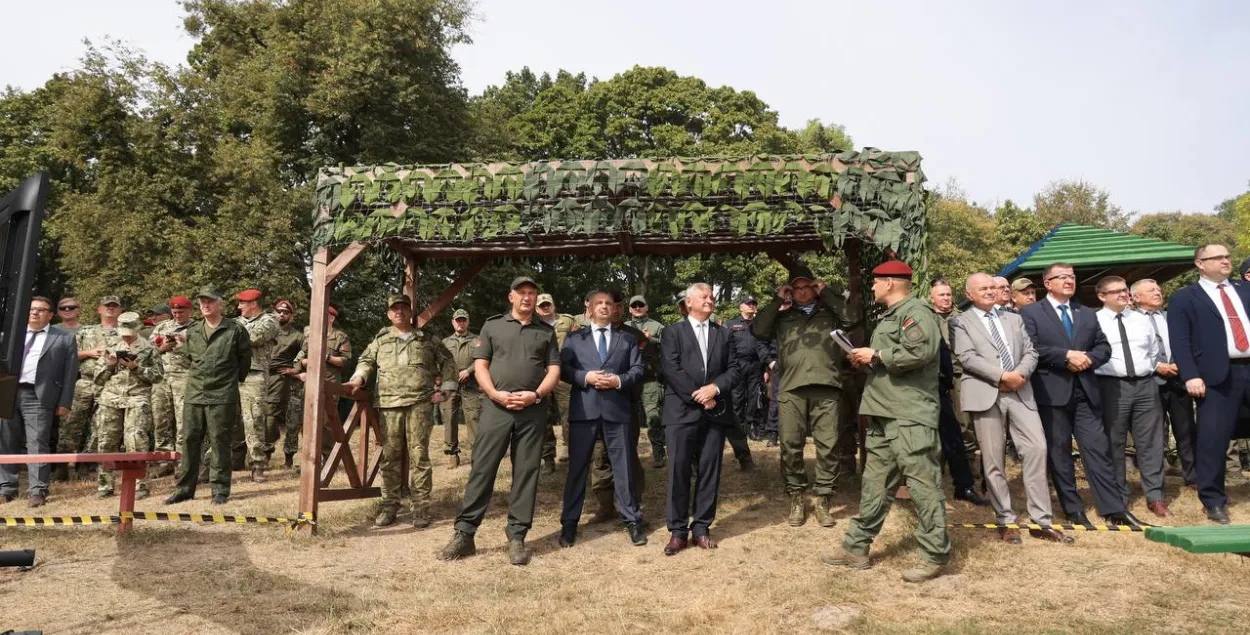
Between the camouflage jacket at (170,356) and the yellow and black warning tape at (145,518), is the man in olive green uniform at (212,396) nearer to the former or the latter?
the camouflage jacket at (170,356)

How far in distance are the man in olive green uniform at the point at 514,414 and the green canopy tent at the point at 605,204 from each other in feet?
2.36

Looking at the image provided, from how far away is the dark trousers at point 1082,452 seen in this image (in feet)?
19.4

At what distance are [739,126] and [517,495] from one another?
83.0 feet

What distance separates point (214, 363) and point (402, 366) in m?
2.24

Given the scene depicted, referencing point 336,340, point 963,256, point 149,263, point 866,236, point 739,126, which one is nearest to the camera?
point 866,236

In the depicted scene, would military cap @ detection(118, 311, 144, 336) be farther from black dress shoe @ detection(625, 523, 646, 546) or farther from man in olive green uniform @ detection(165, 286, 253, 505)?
black dress shoe @ detection(625, 523, 646, 546)

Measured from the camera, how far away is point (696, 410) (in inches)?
235

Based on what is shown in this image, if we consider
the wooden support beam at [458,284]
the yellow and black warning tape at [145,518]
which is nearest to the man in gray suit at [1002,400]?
the wooden support beam at [458,284]

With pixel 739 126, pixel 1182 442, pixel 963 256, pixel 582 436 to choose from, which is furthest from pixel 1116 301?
pixel 963 256

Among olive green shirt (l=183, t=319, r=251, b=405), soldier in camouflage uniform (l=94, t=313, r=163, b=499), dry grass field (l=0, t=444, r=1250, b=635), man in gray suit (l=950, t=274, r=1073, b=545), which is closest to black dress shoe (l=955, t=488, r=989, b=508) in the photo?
dry grass field (l=0, t=444, r=1250, b=635)

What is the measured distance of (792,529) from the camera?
6402 millimetres

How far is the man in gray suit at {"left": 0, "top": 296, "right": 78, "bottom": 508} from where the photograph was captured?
7688mm

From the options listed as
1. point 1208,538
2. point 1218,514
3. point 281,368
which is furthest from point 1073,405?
point 281,368

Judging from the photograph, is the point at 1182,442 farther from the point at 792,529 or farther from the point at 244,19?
the point at 244,19
